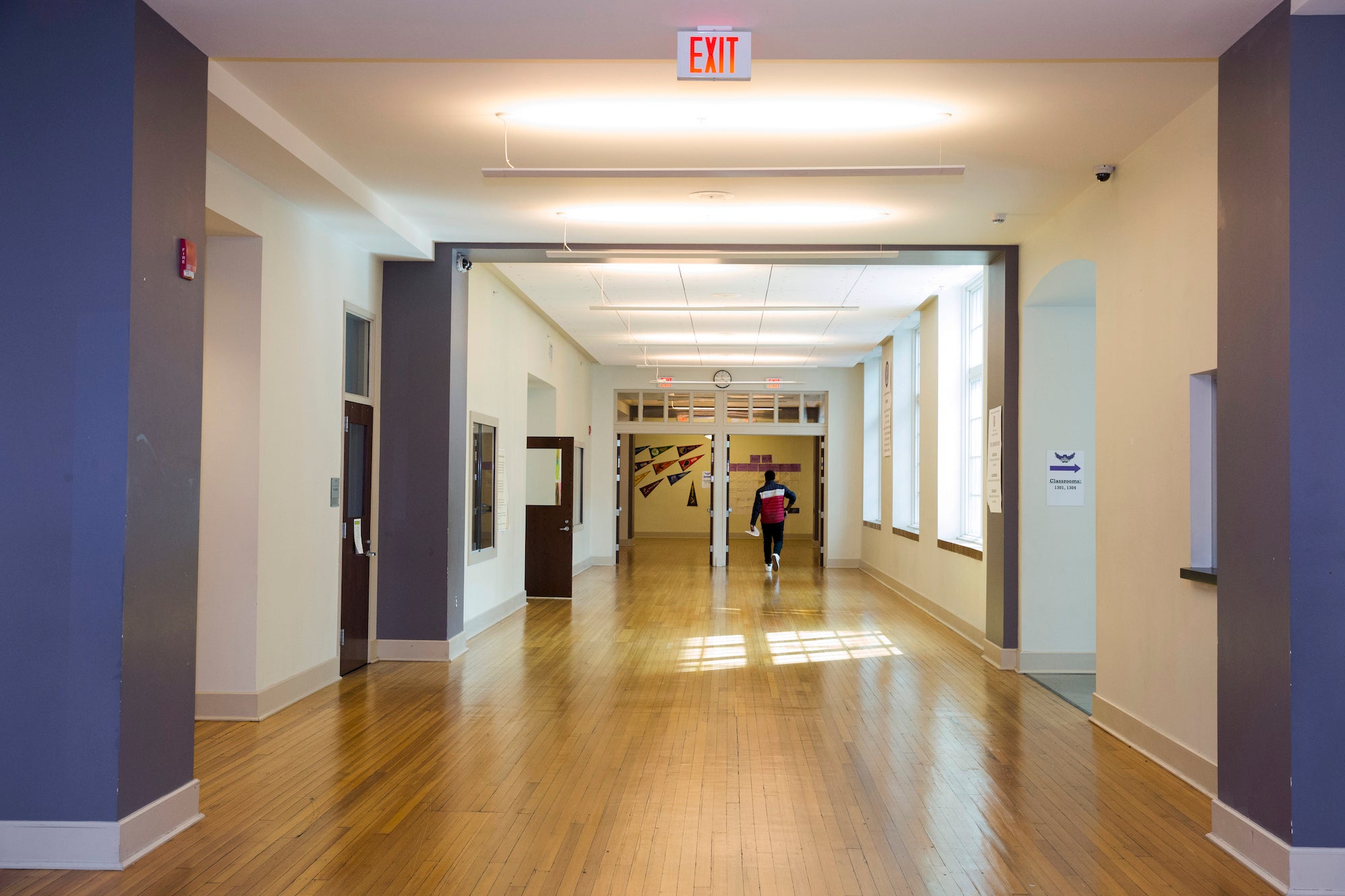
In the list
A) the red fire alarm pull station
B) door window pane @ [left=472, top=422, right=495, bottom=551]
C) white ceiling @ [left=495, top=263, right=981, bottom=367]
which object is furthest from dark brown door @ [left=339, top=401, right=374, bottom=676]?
the red fire alarm pull station

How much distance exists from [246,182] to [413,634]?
3.62 metres

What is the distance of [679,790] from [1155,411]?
9.99 ft

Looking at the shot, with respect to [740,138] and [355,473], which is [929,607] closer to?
[355,473]

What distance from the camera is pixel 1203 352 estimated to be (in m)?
4.74

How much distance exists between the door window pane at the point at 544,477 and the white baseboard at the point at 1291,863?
9220mm

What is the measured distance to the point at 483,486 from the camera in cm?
954

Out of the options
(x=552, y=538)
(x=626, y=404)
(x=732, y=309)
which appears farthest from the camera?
(x=626, y=404)

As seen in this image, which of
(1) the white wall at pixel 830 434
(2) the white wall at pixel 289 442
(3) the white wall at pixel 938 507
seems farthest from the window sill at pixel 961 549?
(1) the white wall at pixel 830 434

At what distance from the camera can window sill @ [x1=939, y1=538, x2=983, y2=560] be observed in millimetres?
9055

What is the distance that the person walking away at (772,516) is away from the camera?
15555 mm

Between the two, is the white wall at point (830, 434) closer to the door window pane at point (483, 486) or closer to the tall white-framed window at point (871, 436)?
the tall white-framed window at point (871, 436)

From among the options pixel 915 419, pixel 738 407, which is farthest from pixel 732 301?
pixel 738 407

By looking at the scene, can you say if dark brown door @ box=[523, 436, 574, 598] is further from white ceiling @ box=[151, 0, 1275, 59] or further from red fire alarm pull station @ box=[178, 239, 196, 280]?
white ceiling @ box=[151, 0, 1275, 59]

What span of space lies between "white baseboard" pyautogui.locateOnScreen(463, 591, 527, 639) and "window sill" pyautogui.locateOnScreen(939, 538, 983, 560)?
14.5 feet
